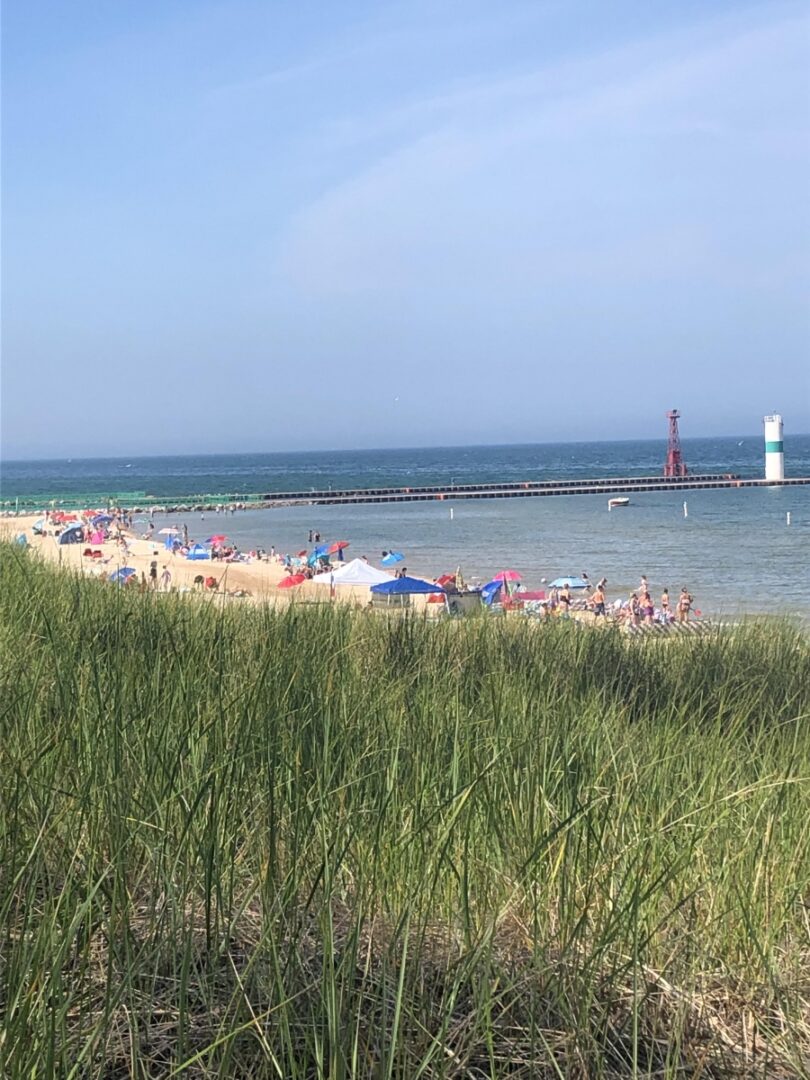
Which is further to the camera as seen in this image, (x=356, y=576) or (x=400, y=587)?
(x=356, y=576)

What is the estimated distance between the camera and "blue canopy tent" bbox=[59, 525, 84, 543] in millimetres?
35438

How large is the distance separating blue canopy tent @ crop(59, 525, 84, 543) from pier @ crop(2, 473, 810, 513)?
74.9 ft

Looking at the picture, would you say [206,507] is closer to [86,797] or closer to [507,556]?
[507,556]

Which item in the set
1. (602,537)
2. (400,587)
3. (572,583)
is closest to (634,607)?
(400,587)

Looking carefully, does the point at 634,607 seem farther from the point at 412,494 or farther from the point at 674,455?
the point at 674,455

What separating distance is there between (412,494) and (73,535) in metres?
31.0

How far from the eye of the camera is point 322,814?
2.38m

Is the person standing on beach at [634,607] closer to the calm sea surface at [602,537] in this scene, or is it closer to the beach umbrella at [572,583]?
the calm sea surface at [602,537]

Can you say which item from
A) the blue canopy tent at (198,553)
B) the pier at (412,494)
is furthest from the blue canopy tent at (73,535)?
the pier at (412,494)

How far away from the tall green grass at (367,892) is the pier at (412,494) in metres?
56.8

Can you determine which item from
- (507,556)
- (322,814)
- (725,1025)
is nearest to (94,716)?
(322,814)

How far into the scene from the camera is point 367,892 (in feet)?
8.21

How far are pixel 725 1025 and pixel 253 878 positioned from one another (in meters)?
0.99

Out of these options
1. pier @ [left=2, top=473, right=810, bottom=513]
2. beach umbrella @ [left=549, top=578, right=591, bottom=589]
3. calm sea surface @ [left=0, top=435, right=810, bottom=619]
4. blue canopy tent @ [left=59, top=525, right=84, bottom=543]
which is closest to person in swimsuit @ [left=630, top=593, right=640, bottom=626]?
calm sea surface @ [left=0, top=435, right=810, bottom=619]
